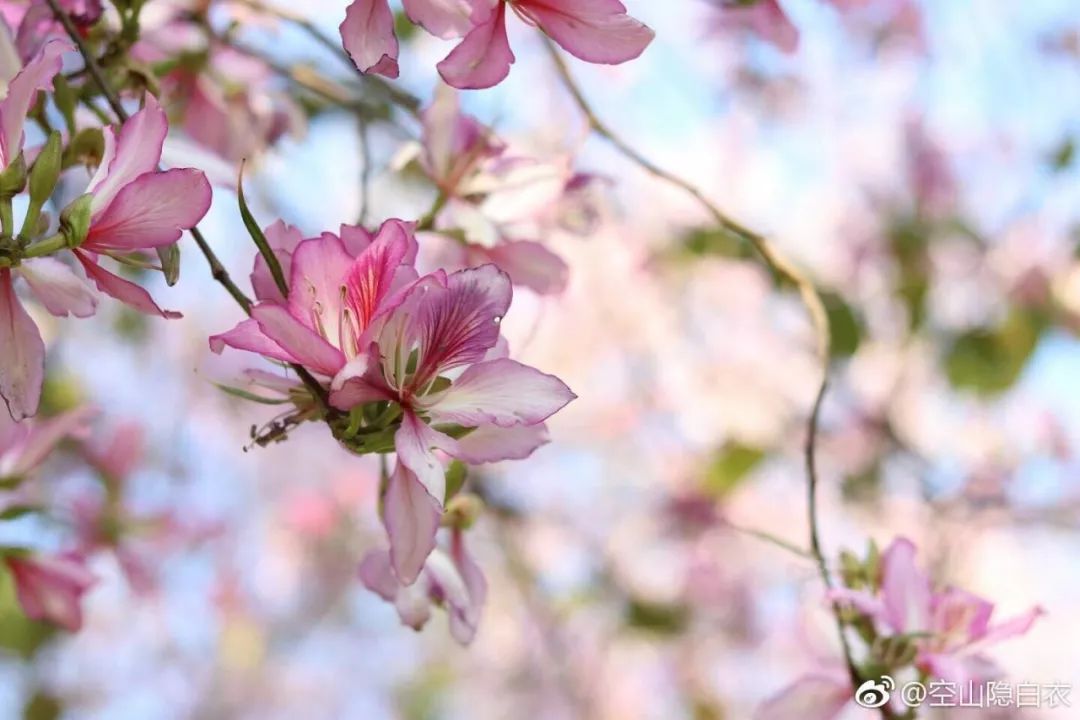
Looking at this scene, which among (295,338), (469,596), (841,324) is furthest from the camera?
(841,324)

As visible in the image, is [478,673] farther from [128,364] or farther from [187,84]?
[187,84]

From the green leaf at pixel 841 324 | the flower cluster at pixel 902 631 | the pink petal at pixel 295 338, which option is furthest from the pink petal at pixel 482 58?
the green leaf at pixel 841 324

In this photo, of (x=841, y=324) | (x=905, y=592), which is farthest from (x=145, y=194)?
(x=841, y=324)

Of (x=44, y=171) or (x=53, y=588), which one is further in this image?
(x=53, y=588)

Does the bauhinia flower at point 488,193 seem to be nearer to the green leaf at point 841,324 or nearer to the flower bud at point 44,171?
the flower bud at point 44,171

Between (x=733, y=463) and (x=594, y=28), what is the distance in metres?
0.96

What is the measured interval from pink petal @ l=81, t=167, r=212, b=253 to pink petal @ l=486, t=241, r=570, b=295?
16cm

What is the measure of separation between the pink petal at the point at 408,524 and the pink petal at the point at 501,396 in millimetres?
27

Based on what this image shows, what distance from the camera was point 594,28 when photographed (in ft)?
1.22

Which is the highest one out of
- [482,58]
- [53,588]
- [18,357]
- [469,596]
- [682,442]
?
[482,58]

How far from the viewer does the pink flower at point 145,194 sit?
341 millimetres

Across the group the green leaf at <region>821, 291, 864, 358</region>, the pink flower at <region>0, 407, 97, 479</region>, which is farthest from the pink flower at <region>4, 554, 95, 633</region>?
the green leaf at <region>821, 291, 864, 358</region>

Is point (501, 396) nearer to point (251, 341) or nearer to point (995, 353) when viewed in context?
point (251, 341)

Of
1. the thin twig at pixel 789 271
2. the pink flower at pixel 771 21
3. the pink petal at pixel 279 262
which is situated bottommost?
the thin twig at pixel 789 271
